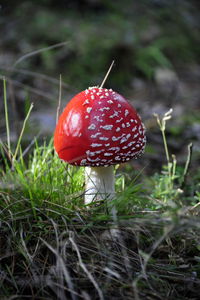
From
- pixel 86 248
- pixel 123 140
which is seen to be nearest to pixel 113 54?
pixel 123 140

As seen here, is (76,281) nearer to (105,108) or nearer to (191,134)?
(105,108)

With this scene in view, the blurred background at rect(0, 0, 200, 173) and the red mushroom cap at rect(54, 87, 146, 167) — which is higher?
the blurred background at rect(0, 0, 200, 173)

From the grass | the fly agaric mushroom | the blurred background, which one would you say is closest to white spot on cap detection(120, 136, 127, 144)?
the fly agaric mushroom

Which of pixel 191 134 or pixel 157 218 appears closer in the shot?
pixel 157 218

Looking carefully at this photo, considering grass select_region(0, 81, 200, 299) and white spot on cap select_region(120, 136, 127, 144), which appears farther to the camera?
white spot on cap select_region(120, 136, 127, 144)

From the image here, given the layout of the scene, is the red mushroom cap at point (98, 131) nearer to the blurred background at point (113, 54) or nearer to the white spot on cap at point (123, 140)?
the white spot on cap at point (123, 140)

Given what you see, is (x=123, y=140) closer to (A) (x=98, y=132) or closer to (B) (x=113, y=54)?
(A) (x=98, y=132)

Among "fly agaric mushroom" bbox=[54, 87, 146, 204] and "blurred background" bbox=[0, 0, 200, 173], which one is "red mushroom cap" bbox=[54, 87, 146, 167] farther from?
"blurred background" bbox=[0, 0, 200, 173]

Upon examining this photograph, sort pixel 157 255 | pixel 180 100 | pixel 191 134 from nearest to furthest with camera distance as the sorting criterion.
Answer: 1. pixel 157 255
2. pixel 191 134
3. pixel 180 100

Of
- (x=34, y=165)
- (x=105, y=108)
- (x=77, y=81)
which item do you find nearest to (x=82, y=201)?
(x=34, y=165)
